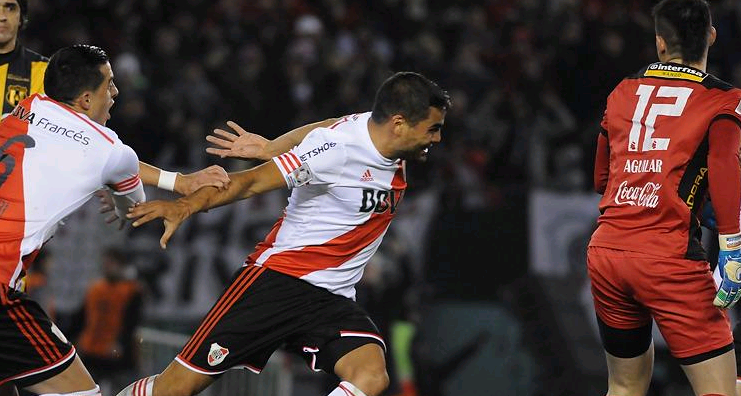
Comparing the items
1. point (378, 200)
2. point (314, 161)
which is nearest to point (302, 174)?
point (314, 161)

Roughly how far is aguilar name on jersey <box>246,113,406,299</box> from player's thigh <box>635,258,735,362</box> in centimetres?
153

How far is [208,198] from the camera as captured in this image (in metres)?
6.76

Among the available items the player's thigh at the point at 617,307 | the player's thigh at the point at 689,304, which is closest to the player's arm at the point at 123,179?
the player's thigh at the point at 617,307

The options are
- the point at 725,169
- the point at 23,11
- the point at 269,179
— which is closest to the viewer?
the point at 725,169

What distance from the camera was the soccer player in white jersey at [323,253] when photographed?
692 centimetres

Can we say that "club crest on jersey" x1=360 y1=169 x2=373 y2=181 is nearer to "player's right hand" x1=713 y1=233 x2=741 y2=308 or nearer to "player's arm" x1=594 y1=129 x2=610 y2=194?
"player's arm" x1=594 y1=129 x2=610 y2=194

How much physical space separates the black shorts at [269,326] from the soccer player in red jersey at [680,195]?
4.89ft

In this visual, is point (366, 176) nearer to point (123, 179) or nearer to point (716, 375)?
point (123, 179)

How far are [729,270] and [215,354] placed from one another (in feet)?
9.18

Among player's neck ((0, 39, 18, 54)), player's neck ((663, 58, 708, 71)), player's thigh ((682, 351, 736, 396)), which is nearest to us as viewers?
player's thigh ((682, 351, 736, 396))

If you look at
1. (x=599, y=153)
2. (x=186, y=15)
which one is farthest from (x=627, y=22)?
(x=599, y=153)

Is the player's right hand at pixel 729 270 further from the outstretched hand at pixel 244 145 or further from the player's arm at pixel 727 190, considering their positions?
the outstretched hand at pixel 244 145

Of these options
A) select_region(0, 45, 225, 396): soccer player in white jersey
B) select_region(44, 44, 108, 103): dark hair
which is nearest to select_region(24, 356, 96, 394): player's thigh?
select_region(0, 45, 225, 396): soccer player in white jersey

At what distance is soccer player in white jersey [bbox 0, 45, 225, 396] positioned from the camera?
652 cm
